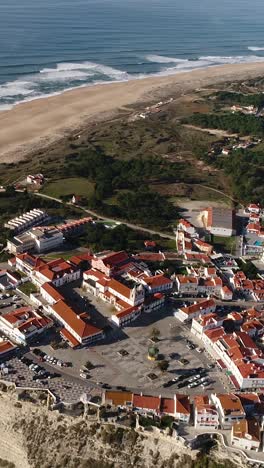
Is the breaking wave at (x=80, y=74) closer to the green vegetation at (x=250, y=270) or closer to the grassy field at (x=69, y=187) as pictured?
the grassy field at (x=69, y=187)

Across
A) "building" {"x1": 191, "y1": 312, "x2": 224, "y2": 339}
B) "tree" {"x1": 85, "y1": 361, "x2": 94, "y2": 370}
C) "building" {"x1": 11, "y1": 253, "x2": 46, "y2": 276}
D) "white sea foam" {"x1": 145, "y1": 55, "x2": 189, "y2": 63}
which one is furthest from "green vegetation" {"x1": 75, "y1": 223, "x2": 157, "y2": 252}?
"white sea foam" {"x1": 145, "y1": 55, "x2": 189, "y2": 63}

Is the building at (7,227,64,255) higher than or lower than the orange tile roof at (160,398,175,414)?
higher

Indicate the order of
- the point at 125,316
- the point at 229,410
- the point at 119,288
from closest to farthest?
the point at 229,410 < the point at 125,316 < the point at 119,288

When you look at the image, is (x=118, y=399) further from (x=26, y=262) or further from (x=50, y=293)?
(x=26, y=262)

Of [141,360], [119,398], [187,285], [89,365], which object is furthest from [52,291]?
[119,398]

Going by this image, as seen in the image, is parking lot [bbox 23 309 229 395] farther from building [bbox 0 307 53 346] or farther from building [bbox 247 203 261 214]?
building [bbox 247 203 261 214]

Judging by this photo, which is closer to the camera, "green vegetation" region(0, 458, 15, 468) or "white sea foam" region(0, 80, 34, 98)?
"green vegetation" region(0, 458, 15, 468)
